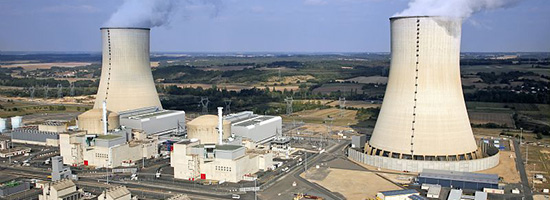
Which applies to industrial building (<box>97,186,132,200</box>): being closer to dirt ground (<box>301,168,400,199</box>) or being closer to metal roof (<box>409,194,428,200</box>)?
dirt ground (<box>301,168,400,199</box>)

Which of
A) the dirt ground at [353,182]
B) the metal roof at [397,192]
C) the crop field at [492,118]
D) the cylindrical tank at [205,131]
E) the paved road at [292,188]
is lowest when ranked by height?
the paved road at [292,188]

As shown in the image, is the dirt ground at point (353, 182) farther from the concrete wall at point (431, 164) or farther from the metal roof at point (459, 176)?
the metal roof at point (459, 176)

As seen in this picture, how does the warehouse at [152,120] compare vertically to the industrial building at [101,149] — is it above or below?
above

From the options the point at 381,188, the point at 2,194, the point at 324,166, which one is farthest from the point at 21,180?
the point at 381,188

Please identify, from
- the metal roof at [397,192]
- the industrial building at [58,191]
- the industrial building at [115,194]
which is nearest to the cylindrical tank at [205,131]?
the industrial building at [58,191]

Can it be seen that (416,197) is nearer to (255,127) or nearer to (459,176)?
(459,176)

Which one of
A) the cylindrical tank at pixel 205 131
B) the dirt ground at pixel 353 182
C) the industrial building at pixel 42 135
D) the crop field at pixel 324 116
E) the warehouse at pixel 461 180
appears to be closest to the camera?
the dirt ground at pixel 353 182
